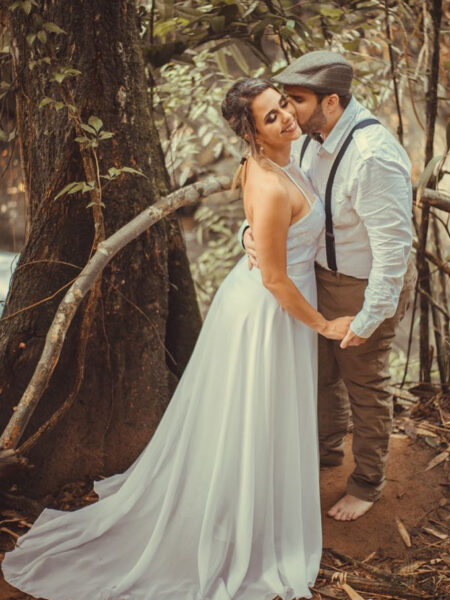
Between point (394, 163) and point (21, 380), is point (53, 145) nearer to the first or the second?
point (21, 380)

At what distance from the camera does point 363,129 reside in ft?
7.23

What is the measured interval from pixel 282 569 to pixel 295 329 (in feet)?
2.73

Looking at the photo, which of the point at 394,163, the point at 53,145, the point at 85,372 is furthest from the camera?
the point at 85,372

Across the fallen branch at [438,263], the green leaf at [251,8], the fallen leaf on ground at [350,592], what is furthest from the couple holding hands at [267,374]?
the fallen branch at [438,263]

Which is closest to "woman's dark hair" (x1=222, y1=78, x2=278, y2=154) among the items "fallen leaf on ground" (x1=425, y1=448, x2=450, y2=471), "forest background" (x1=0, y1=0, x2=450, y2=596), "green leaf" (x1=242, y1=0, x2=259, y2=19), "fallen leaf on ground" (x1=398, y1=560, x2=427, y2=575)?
"forest background" (x1=0, y1=0, x2=450, y2=596)

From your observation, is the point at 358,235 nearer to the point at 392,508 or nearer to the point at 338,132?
the point at 338,132

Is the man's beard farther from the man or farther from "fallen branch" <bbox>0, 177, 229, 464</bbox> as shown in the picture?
"fallen branch" <bbox>0, 177, 229, 464</bbox>

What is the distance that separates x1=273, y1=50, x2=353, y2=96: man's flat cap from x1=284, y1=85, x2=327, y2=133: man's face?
36mm

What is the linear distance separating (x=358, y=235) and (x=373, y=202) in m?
0.20

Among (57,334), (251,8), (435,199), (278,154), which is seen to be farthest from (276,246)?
(251,8)

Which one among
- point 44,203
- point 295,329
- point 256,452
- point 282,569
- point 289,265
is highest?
point 44,203

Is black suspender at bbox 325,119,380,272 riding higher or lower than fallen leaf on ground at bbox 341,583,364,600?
higher

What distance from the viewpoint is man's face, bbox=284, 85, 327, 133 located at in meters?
2.21

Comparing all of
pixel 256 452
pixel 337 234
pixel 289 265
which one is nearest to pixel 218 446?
pixel 256 452
